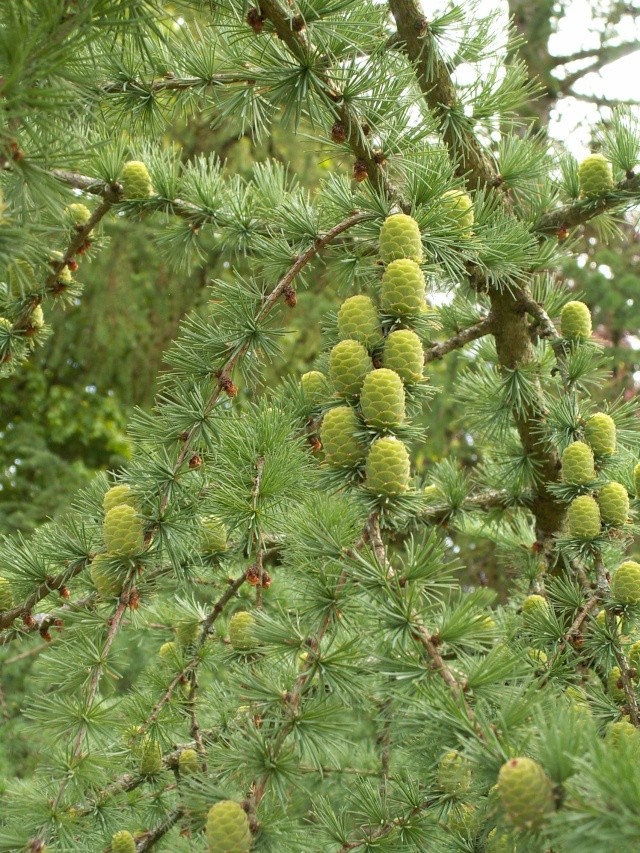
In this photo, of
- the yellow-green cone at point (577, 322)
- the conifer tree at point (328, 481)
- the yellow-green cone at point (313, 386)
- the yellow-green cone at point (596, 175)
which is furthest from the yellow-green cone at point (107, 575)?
the yellow-green cone at point (596, 175)

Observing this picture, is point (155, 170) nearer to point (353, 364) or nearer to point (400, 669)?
point (353, 364)

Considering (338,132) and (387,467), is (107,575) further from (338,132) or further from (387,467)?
(338,132)

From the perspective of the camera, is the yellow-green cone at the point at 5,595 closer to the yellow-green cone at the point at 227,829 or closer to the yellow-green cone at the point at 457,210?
the yellow-green cone at the point at 227,829

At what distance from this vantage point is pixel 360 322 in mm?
852

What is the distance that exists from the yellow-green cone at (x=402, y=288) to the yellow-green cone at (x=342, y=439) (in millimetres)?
115

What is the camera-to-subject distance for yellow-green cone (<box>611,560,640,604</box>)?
3.23ft

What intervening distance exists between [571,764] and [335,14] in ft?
2.50

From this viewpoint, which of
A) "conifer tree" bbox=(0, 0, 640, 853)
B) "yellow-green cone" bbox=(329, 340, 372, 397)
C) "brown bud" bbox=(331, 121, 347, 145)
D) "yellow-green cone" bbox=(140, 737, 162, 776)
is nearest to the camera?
"conifer tree" bbox=(0, 0, 640, 853)

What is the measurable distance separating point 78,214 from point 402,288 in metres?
0.60

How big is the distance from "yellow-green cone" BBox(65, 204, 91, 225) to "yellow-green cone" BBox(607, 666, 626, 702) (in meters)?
0.91

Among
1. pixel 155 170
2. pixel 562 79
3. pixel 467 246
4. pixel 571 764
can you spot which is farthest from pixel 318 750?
pixel 562 79

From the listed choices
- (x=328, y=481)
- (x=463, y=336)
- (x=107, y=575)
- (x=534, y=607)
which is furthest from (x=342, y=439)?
(x=463, y=336)

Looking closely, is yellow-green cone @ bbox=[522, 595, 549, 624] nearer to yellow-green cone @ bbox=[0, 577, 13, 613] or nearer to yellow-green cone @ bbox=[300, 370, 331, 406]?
yellow-green cone @ bbox=[300, 370, 331, 406]

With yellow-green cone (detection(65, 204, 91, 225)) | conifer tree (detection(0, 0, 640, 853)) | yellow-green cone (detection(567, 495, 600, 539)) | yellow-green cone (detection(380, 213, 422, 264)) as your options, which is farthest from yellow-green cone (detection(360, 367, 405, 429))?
yellow-green cone (detection(65, 204, 91, 225))
